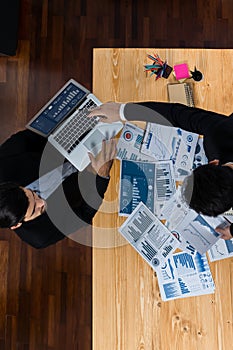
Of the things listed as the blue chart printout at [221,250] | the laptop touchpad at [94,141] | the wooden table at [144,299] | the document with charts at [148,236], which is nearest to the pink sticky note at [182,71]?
the wooden table at [144,299]

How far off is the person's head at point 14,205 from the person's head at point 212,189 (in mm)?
562

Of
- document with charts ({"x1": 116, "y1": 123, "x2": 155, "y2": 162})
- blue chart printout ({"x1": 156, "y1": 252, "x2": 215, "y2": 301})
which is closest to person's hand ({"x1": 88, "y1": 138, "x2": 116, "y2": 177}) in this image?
document with charts ({"x1": 116, "y1": 123, "x2": 155, "y2": 162})

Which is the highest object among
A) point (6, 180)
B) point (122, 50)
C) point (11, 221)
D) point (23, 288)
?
point (122, 50)

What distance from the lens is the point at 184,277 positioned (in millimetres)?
1575

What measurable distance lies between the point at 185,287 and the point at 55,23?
5.90 feet

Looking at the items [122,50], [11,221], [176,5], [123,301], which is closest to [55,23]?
[176,5]

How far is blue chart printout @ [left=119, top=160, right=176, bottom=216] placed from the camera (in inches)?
63.0

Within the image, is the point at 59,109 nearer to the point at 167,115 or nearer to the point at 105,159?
the point at 105,159

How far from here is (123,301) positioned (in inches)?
61.5

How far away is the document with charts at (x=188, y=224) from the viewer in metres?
1.58

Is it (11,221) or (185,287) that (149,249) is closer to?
(185,287)

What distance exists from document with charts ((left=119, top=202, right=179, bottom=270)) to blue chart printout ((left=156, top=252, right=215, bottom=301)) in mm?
36

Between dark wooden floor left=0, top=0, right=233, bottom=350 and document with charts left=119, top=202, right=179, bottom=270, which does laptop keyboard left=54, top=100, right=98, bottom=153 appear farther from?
dark wooden floor left=0, top=0, right=233, bottom=350

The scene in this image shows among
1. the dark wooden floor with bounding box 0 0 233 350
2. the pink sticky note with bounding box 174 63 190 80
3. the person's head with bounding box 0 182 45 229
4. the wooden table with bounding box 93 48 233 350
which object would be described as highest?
the dark wooden floor with bounding box 0 0 233 350
